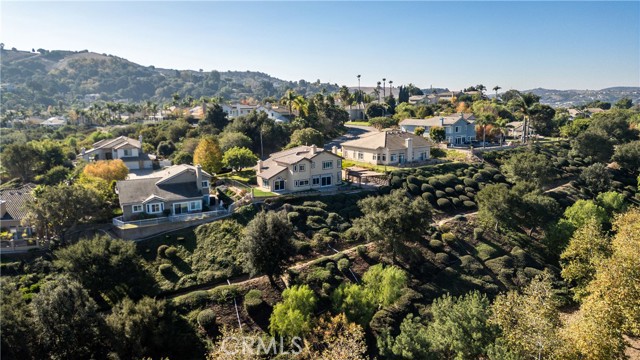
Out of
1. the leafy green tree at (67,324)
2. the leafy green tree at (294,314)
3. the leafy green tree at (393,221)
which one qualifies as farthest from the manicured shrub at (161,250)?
the leafy green tree at (393,221)

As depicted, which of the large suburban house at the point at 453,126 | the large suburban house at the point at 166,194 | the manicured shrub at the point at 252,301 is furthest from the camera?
the large suburban house at the point at 453,126

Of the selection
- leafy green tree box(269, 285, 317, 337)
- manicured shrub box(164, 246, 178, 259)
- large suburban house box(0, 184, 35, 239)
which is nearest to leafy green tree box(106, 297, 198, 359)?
leafy green tree box(269, 285, 317, 337)

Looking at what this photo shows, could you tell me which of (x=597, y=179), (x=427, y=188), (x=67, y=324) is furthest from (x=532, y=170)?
(x=67, y=324)

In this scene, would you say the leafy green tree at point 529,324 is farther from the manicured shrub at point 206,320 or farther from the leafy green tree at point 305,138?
the leafy green tree at point 305,138

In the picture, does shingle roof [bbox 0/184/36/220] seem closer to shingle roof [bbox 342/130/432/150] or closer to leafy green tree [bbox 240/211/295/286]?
leafy green tree [bbox 240/211/295/286]

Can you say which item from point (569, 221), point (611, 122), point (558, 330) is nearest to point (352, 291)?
point (558, 330)

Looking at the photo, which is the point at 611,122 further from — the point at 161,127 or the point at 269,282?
the point at 161,127
